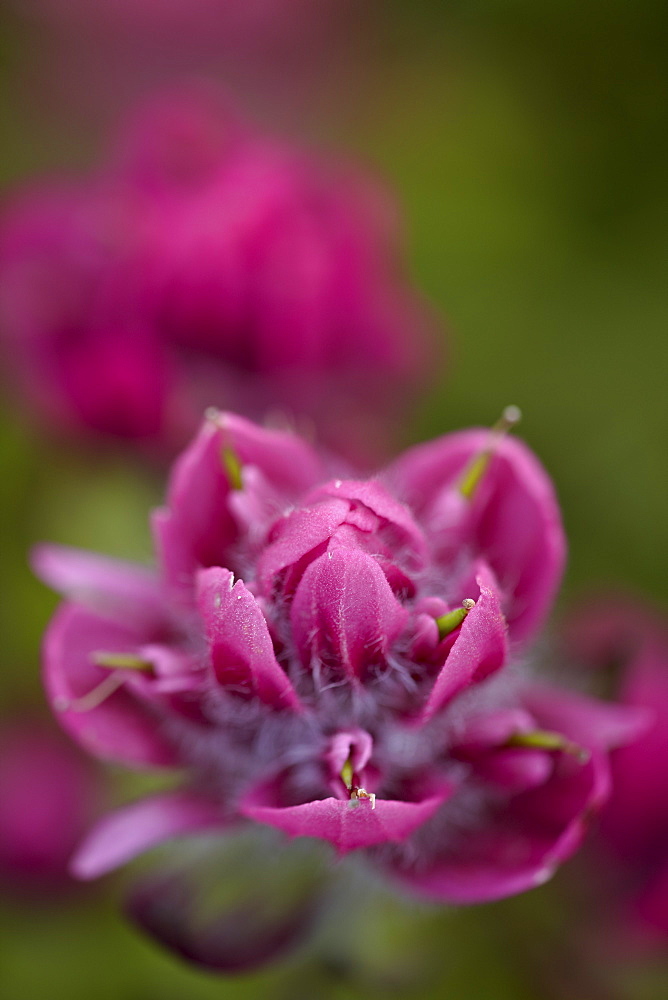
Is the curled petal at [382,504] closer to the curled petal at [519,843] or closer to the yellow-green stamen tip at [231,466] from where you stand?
the yellow-green stamen tip at [231,466]

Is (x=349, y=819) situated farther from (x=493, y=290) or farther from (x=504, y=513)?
(x=493, y=290)

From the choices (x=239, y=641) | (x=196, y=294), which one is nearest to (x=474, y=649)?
(x=239, y=641)

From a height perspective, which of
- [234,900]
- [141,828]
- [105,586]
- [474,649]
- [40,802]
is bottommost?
[40,802]

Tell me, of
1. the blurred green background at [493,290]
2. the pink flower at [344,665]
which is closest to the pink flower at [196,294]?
the blurred green background at [493,290]

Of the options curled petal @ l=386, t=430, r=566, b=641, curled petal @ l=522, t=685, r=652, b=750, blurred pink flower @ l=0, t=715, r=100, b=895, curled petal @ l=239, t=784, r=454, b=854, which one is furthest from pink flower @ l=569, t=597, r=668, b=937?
blurred pink flower @ l=0, t=715, r=100, b=895

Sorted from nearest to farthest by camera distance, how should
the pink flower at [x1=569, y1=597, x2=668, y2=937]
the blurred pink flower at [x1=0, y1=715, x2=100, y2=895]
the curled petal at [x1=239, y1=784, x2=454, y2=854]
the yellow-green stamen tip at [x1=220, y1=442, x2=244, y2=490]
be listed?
the curled petal at [x1=239, y1=784, x2=454, y2=854]
the yellow-green stamen tip at [x1=220, y1=442, x2=244, y2=490]
the pink flower at [x1=569, y1=597, x2=668, y2=937]
the blurred pink flower at [x1=0, y1=715, x2=100, y2=895]

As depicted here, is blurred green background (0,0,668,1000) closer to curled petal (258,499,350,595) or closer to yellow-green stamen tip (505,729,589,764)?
yellow-green stamen tip (505,729,589,764)
